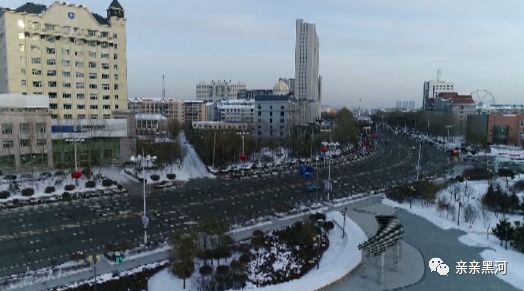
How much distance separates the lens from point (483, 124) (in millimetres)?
71562

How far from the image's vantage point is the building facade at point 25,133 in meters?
36.4

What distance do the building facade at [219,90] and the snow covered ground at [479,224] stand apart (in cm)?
12677

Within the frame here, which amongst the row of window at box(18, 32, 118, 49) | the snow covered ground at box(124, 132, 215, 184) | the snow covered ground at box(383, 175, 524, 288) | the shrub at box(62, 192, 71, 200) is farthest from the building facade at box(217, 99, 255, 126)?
the shrub at box(62, 192, 71, 200)

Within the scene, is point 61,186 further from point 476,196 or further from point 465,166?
point 465,166

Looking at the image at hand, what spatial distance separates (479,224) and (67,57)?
4210 centimetres

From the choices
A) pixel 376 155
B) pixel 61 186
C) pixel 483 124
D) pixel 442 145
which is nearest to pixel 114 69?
pixel 61 186

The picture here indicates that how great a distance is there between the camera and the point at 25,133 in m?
37.4

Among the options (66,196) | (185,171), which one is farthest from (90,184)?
(185,171)

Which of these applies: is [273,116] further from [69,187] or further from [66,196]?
[66,196]

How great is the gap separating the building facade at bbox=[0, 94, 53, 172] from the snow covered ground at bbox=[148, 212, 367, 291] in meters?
26.9

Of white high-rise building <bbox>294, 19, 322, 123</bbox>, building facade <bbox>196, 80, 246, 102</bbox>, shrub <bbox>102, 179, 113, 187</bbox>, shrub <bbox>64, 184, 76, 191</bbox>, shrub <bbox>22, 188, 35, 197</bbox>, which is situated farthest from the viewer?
building facade <bbox>196, 80, 246, 102</bbox>

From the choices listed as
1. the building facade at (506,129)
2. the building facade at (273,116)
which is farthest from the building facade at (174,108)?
the building facade at (506,129)

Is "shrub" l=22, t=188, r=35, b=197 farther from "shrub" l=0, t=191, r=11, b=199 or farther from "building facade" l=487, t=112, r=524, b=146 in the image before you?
"building facade" l=487, t=112, r=524, b=146

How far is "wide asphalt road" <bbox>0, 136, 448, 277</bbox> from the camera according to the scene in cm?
A: 1972
